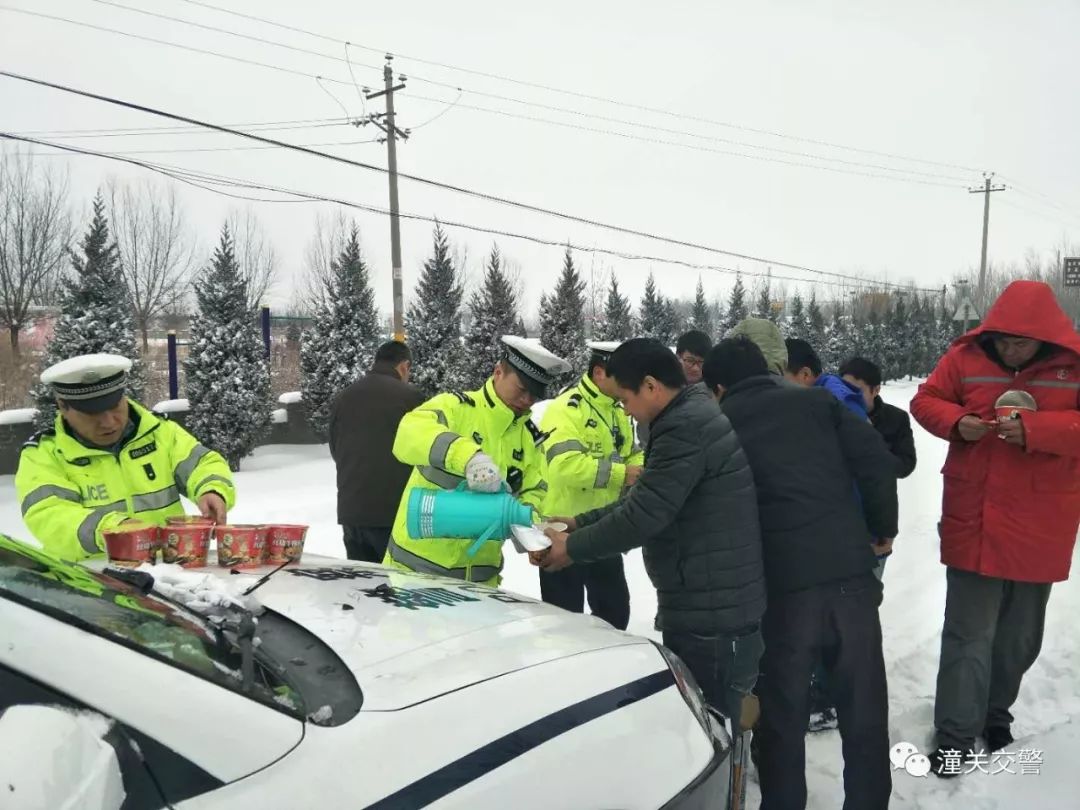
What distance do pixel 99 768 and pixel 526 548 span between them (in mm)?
1750

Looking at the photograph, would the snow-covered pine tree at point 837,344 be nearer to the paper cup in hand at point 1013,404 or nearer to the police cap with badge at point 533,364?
the paper cup in hand at point 1013,404

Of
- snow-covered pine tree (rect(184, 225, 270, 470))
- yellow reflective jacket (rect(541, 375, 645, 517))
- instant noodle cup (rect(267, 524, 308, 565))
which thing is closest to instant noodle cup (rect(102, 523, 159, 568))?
instant noodle cup (rect(267, 524, 308, 565))

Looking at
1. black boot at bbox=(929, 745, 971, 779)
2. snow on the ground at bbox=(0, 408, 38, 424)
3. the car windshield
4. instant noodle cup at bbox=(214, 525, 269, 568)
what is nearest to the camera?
the car windshield

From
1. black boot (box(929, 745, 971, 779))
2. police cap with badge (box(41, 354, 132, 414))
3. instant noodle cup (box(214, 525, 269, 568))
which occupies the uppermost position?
police cap with badge (box(41, 354, 132, 414))

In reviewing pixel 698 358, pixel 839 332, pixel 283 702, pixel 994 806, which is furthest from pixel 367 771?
pixel 839 332

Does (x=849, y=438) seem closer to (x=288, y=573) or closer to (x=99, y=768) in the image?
(x=288, y=573)

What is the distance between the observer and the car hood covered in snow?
5.22ft

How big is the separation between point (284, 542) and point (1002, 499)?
9.80ft

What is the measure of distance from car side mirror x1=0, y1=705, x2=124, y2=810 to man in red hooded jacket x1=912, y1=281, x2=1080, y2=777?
326 cm

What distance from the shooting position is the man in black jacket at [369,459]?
4.61 m

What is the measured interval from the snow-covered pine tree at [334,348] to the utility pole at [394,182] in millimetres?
648

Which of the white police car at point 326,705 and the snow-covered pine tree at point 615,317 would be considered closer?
the white police car at point 326,705

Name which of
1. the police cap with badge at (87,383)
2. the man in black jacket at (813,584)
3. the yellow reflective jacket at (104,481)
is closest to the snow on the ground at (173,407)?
the yellow reflective jacket at (104,481)

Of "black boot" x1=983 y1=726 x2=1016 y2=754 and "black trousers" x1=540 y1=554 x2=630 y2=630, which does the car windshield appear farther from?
"black boot" x1=983 y1=726 x2=1016 y2=754
